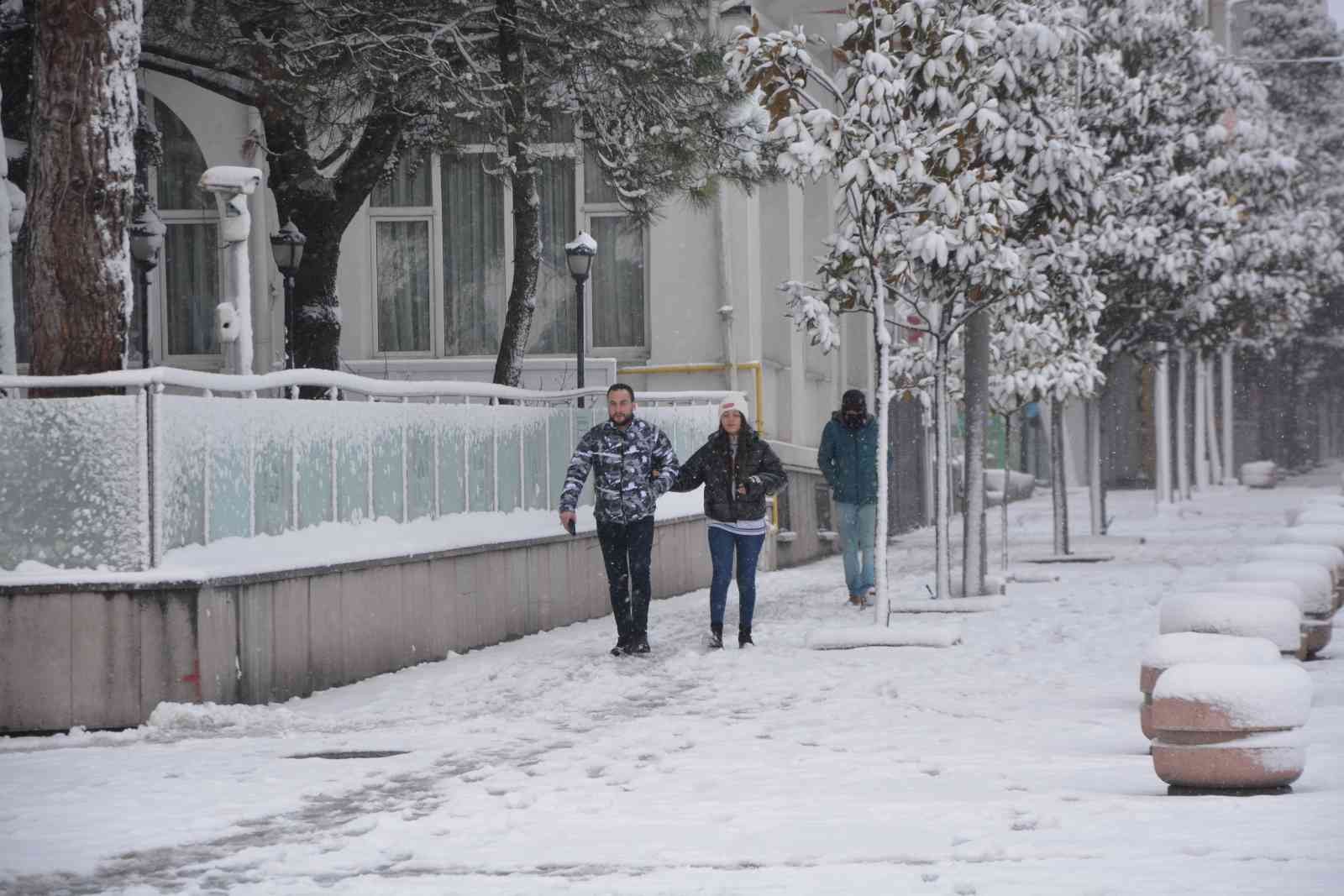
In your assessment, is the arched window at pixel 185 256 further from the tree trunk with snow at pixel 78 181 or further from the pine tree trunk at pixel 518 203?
the tree trunk with snow at pixel 78 181

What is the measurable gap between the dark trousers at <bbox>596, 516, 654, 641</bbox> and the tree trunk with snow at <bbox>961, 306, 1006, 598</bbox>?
15.2 feet

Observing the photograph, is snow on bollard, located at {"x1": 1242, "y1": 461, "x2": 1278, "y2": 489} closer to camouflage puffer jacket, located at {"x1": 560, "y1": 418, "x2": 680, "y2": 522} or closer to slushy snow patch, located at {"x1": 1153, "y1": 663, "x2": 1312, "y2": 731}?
camouflage puffer jacket, located at {"x1": 560, "y1": 418, "x2": 680, "y2": 522}

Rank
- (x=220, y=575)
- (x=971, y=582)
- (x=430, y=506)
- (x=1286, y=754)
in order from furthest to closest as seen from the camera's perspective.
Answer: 1. (x=971, y=582)
2. (x=430, y=506)
3. (x=220, y=575)
4. (x=1286, y=754)

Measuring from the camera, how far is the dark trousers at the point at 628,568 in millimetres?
15000

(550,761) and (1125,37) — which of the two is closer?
(550,761)

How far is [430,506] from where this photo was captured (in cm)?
1562

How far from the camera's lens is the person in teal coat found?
18.9m

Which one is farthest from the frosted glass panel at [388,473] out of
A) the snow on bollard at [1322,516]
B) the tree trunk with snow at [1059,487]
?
the tree trunk with snow at [1059,487]

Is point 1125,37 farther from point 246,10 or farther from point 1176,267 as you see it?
point 246,10

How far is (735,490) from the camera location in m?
15.6

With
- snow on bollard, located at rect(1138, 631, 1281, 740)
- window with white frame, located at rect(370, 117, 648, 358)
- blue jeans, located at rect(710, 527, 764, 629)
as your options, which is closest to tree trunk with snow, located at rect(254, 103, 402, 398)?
blue jeans, located at rect(710, 527, 764, 629)

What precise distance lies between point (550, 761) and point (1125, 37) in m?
17.7

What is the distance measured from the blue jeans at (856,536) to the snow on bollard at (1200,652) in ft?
29.2

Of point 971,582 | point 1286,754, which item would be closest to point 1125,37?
point 971,582
